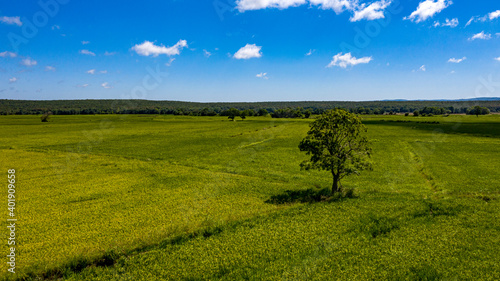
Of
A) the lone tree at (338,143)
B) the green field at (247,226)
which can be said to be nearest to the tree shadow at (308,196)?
the green field at (247,226)

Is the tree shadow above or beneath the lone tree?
beneath

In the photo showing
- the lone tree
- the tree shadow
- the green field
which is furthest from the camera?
the lone tree

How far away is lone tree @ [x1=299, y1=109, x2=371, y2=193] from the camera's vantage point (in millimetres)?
27672

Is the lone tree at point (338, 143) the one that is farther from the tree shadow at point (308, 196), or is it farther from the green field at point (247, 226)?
the green field at point (247, 226)

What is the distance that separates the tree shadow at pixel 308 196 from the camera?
26.7 meters

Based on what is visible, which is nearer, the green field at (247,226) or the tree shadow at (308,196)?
the green field at (247,226)

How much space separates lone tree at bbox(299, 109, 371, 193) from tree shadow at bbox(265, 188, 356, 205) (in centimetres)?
118

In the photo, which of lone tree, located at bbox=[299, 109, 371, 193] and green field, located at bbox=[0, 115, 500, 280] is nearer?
green field, located at bbox=[0, 115, 500, 280]

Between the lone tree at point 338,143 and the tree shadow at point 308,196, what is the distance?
118 centimetres

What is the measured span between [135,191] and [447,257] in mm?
30589

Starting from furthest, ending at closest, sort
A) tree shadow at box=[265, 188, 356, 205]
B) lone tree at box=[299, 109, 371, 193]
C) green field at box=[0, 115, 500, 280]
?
lone tree at box=[299, 109, 371, 193], tree shadow at box=[265, 188, 356, 205], green field at box=[0, 115, 500, 280]

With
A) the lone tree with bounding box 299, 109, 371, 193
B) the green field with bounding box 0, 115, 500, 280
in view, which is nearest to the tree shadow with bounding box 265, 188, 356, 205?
the green field with bounding box 0, 115, 500, 280

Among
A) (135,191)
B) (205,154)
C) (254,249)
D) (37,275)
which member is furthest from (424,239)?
(205,154)

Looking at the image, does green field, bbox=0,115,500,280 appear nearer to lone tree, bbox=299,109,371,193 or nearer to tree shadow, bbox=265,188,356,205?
tree shadow, bbox=265,188,356,205
